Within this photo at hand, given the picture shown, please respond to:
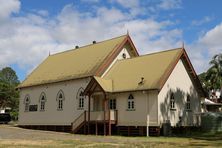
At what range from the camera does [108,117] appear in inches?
1448

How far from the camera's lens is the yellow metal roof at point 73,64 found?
1655 inches

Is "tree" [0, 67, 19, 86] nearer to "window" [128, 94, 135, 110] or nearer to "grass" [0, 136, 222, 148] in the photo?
"window" [128, 94, 135, 110]

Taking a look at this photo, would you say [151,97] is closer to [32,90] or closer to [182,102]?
[182,102]

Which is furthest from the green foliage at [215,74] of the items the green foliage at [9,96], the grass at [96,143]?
the green foliage at [9,96]

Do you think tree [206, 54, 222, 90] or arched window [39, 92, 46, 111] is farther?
tree [206, 54, 222, 90]

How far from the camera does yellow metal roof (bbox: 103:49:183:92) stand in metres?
35.8

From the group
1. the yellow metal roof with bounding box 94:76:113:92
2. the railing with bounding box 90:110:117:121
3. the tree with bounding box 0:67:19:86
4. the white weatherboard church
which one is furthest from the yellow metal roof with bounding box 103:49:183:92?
the tree with bounding box 0:67:19:86

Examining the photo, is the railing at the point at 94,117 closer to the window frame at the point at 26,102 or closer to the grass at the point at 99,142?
the grass at the point at 99,142

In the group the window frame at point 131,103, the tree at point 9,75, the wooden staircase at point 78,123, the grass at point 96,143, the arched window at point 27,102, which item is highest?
the tree at point 9,75

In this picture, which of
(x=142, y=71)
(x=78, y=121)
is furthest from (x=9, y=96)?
(x=142, y=71)

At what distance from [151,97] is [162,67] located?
341cm

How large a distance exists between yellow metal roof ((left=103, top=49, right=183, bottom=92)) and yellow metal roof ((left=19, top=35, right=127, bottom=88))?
82.7 inches

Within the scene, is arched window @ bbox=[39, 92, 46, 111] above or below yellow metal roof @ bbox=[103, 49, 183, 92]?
below

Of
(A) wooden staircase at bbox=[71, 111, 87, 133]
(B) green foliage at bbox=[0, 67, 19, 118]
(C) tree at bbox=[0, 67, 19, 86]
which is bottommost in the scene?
(A) wooden staircase at bbox=[71, 111, 87, 133]
